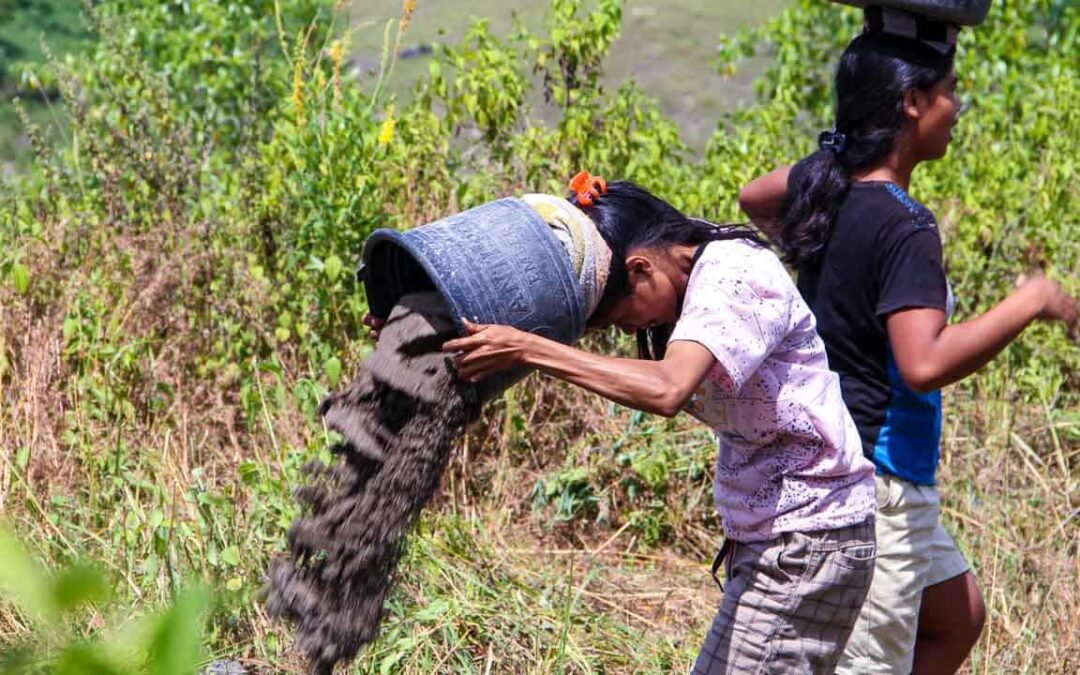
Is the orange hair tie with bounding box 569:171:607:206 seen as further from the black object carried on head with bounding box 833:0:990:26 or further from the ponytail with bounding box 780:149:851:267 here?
the black object carried on head with bounding box 833:0:990:26

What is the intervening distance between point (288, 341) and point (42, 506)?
3.27 feet

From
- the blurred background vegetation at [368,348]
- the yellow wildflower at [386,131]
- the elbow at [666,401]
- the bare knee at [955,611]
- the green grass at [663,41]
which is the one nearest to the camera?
the elbow at [666,401]

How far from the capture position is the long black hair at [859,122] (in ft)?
8.46

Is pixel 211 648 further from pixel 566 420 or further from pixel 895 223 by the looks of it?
pixel 895 223

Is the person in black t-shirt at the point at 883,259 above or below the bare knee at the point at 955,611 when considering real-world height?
above

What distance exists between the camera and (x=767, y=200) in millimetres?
2865

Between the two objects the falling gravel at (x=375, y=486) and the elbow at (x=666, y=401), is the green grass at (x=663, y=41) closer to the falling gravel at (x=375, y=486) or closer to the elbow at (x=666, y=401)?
the falling gravel at (x=375, y=486)

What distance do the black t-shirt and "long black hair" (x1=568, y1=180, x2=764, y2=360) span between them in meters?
0.25

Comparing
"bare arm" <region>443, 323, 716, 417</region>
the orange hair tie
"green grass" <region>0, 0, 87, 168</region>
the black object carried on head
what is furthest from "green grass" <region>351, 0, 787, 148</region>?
"bare arm" <region>443, 323, 716, 417</region>

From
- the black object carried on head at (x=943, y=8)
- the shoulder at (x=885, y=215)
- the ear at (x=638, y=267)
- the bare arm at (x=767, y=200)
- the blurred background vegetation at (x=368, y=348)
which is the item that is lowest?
the blurred background vegetation at (x=368, y=348)

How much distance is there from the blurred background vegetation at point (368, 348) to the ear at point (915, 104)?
1.32 m

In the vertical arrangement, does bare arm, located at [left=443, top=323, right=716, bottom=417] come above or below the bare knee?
above

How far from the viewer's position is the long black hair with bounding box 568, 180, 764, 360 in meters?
2.33

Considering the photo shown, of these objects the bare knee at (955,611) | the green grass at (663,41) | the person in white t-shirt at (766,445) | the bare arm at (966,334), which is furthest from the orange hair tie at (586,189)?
the green grass at (663,41)
